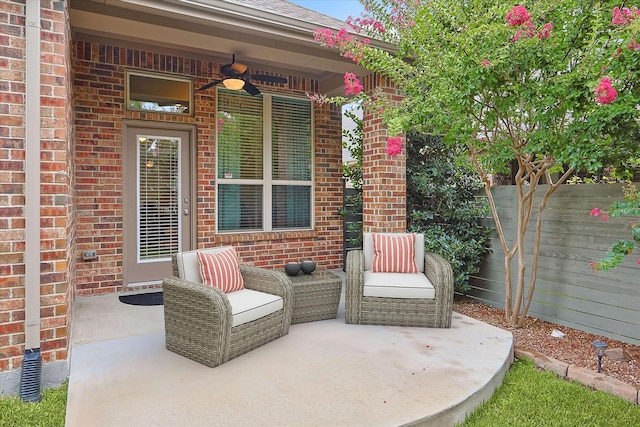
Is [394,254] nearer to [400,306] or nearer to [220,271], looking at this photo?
[400,306]

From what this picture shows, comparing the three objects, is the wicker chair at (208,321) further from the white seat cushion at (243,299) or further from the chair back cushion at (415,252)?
the chair back cushion at (415,252)

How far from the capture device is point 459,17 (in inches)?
141

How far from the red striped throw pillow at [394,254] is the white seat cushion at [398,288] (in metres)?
0.25

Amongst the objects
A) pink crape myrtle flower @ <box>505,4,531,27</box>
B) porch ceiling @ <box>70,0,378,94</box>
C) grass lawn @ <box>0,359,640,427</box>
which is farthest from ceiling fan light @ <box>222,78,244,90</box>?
grass lawn @ <box>0,359,640,427</box>

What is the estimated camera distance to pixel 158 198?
525 cm

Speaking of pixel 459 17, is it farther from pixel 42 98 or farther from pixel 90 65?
pixel 90 65

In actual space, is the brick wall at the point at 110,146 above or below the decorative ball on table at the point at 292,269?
above

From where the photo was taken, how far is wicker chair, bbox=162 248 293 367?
9.21 feet

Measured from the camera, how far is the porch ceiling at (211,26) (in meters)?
3.57

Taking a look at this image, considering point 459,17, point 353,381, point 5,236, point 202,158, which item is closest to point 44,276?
point 5,236

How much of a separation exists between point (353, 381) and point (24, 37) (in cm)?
295

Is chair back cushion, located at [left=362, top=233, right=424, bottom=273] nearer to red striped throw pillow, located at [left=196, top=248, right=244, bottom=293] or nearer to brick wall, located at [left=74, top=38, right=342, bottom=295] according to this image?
red striped throw pillow, located at [left=196, top=248, right=244, bottom=293]

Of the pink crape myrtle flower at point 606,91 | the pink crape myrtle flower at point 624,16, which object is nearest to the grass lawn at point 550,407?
the pink crape myrtle flower at point 606,91

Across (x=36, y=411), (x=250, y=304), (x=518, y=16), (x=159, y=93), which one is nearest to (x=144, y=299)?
(x=250, y=304)
